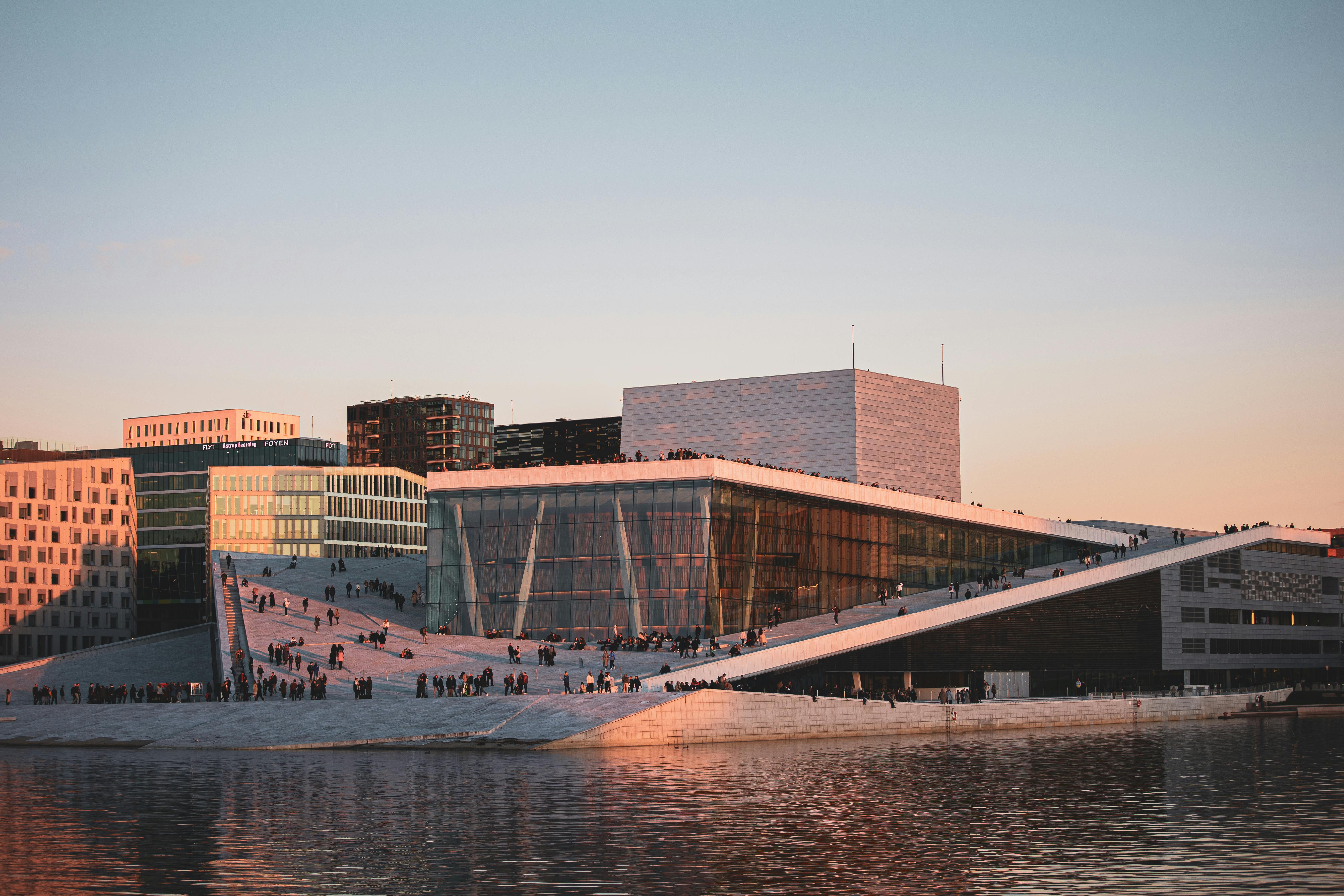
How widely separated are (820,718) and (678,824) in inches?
1115

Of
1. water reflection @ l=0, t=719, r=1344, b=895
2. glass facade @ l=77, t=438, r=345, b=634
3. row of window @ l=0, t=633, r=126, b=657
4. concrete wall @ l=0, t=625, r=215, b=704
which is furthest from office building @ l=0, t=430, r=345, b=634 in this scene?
water reflection @ l=0, t=719, r=1344, b=895

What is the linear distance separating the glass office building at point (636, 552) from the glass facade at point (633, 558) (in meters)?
0.07

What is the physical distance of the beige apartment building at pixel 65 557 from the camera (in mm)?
109375

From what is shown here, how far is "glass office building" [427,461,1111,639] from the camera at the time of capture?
71.4m

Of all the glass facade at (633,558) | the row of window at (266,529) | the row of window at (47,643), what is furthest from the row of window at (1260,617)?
the row of window at (266,529)

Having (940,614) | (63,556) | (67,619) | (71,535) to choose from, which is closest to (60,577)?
(63,556)

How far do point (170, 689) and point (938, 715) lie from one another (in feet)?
103

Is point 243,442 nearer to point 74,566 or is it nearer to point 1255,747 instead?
point 74,566

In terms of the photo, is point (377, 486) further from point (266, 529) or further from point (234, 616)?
point (234, 616)

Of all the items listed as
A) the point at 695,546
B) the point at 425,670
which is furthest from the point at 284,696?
the point at 695,546

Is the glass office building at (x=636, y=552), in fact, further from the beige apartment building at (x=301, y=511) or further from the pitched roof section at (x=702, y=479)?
the beige apartment building at (x=301, y=511)

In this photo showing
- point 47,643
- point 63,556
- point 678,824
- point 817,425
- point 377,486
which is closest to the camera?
point 678,824

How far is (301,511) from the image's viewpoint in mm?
139000

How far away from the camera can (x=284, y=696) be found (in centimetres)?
5581
